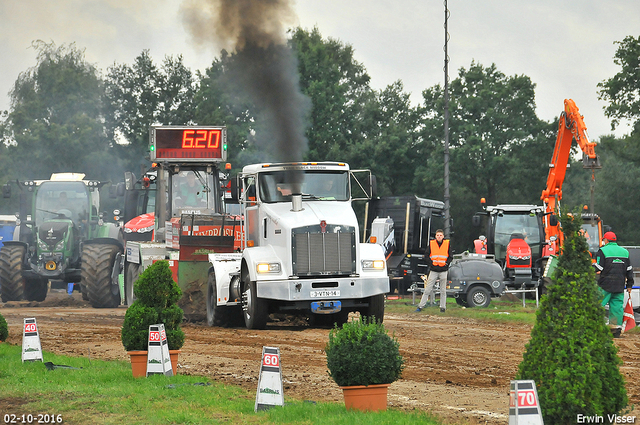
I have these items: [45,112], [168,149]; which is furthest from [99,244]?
[45,112]

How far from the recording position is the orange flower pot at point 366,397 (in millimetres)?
7859

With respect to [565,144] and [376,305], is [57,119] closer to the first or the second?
[565,144]

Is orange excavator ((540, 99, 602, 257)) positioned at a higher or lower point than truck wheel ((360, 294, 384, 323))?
higher

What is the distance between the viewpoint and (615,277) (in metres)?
17.0

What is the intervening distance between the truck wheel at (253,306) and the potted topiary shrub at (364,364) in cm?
833

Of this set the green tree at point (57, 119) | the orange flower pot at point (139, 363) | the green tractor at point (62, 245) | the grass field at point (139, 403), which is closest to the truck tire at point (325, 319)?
the grass field at point (139, 403)

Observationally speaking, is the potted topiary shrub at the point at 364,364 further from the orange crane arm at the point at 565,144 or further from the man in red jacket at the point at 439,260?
the orange crane arm at the point at 565,144

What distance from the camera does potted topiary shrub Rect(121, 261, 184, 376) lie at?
10734 mm

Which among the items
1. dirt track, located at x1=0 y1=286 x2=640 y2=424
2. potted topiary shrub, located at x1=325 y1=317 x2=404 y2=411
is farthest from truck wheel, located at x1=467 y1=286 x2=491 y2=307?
potted topiary shrub, located at x1=325 y1=317 x2=404 y2=411

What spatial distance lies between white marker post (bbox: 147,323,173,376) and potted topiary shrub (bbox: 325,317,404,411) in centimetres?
328

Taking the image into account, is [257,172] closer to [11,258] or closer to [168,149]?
[168,149]

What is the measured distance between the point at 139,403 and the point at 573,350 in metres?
4.84

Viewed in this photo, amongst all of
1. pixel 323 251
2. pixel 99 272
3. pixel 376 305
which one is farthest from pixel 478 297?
pixel 99 272

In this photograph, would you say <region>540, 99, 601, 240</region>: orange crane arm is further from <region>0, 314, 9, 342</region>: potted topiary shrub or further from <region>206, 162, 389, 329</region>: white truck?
<region>0, 314, 9, 342</region>: potted topiary shrub
